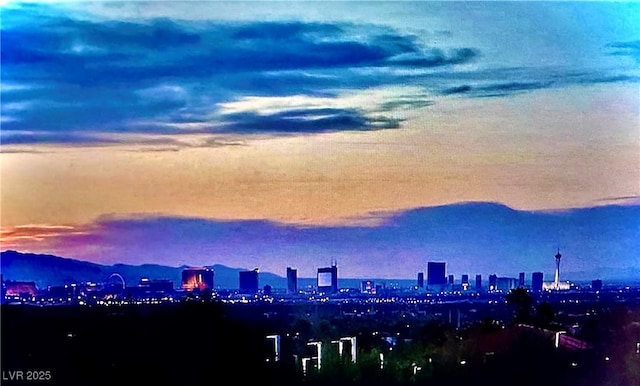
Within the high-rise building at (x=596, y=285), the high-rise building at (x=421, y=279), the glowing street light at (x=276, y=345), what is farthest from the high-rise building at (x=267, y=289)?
the high-rise building at (x=596, y=285)

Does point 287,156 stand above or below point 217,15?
below

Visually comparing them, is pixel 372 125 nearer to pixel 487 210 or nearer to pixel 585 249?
pixel 487 210

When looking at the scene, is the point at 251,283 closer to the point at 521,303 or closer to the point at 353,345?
the point at 353,345

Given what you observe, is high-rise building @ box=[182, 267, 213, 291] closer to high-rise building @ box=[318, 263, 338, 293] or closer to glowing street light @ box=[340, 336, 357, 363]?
high-rise building @ box=[318, 263, 338, 293]

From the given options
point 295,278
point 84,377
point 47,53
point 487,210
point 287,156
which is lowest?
point 84,377

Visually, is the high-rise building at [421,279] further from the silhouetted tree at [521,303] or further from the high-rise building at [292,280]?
the high-rise building at [292,280]

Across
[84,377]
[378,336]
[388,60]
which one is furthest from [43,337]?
[388,60]

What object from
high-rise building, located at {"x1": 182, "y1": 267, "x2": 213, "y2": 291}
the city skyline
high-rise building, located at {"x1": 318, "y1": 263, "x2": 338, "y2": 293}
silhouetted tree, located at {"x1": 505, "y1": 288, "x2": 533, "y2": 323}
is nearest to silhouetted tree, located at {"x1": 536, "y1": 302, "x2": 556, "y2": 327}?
silhouetted tree, located at {"x1": 505, "y1": 288, "x2": 533, "y2": 323}

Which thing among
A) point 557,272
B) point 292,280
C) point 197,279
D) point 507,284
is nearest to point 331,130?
point 292,280
